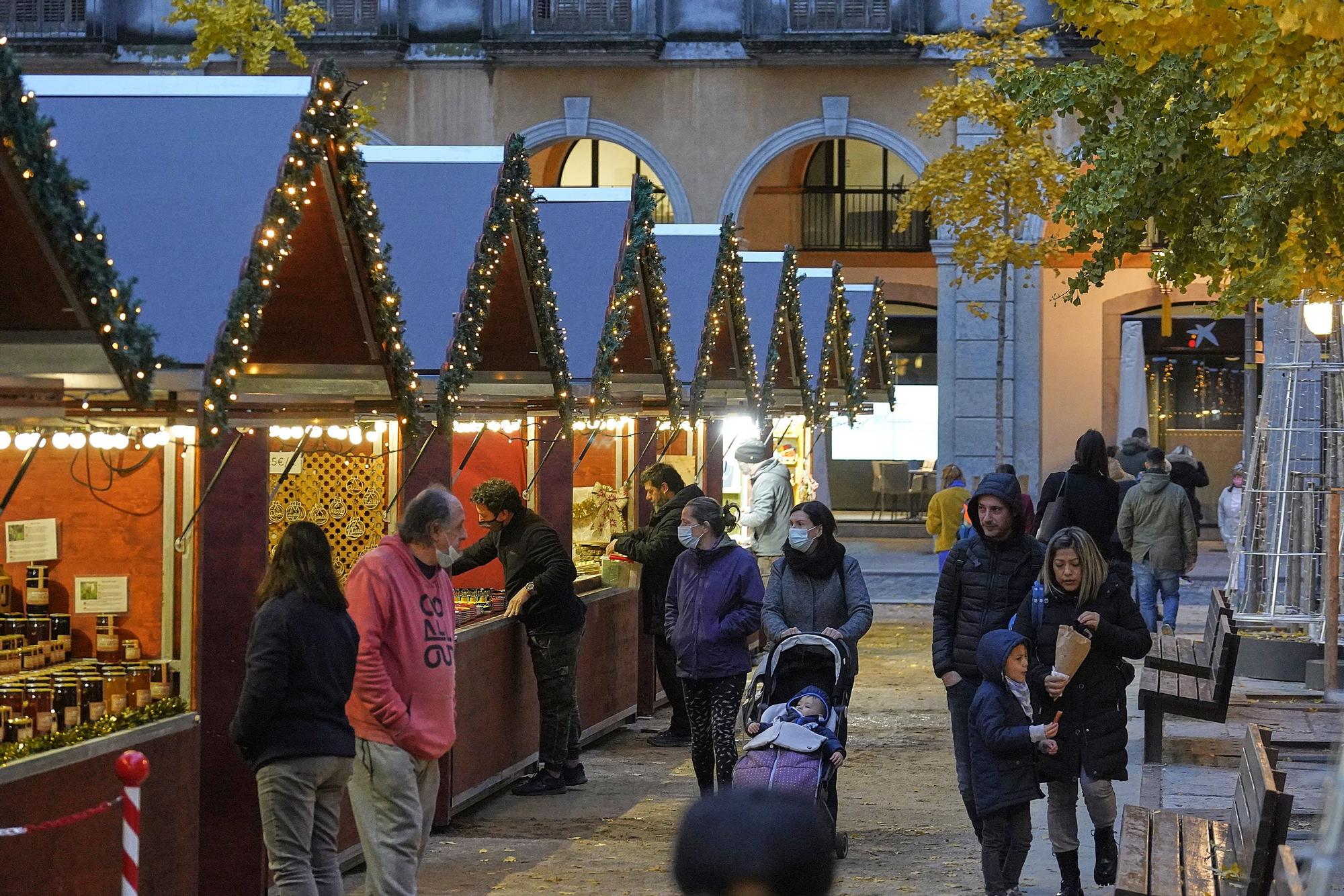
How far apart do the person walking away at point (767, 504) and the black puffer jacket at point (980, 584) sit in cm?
748

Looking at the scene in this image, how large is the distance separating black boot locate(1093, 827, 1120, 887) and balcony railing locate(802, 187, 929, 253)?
24.7 meters

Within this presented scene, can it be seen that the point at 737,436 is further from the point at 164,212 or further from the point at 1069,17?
the point at 164,212

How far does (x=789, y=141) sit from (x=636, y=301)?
1688cm

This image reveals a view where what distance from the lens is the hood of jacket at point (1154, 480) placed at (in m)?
16.5

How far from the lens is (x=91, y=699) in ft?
23.9

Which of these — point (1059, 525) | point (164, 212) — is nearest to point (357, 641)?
point (164, 212)

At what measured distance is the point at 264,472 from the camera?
791 cm

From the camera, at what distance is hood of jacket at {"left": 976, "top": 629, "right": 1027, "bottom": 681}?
7531 millimetres

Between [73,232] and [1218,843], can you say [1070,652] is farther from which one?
[73,232]

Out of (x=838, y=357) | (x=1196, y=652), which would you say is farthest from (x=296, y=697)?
(x=838, y=357)

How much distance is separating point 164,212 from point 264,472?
1234mm

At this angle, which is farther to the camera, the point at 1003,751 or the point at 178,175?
the point at 1003,751

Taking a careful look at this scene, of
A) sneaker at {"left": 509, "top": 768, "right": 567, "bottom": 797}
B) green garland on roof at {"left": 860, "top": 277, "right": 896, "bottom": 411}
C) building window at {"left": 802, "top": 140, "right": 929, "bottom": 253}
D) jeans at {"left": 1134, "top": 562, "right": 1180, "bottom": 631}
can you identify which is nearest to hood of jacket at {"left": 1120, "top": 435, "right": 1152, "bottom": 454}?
jeans at {"left": 1134, "top": 562, "right": 1180, "bottom": 631}

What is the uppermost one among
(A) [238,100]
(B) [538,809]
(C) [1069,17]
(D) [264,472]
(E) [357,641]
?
(C) [1069,17]
